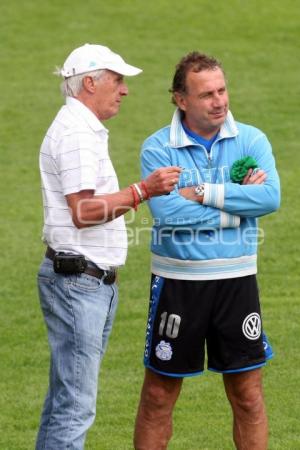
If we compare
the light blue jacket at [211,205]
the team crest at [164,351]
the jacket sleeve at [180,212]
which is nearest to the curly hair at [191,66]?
the light blue jacket at [211,205]

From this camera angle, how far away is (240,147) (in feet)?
21.1

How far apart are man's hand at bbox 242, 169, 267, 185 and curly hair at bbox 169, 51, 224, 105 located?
0.52 m

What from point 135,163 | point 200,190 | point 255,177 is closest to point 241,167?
point 255,177

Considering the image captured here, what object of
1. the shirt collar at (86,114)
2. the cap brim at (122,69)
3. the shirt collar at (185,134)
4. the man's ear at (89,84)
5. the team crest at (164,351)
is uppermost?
the cap brim at (122,69)

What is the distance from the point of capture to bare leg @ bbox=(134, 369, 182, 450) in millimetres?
6547

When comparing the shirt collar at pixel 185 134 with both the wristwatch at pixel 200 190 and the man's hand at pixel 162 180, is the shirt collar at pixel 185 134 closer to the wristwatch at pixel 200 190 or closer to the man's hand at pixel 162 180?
the wristwatch at pixel 200 190

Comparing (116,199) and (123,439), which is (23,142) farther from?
(116,199)

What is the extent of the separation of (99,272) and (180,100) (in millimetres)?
1022

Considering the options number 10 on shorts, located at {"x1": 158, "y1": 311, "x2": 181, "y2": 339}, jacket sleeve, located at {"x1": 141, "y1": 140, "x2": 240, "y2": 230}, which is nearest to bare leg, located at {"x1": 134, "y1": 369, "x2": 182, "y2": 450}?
number 10 on shorts, located at {"x1": 158, "y1": 311, "x2": 181, "y2": 339}

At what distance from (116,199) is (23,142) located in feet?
29.3

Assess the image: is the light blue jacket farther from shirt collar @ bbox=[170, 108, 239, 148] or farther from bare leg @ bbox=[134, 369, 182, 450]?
bare leg @ bbox=[134, 369, 182, 450]

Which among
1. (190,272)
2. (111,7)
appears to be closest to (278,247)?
(190,272)

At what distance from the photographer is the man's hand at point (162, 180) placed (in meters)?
5.92

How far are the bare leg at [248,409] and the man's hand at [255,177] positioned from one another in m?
0.94
